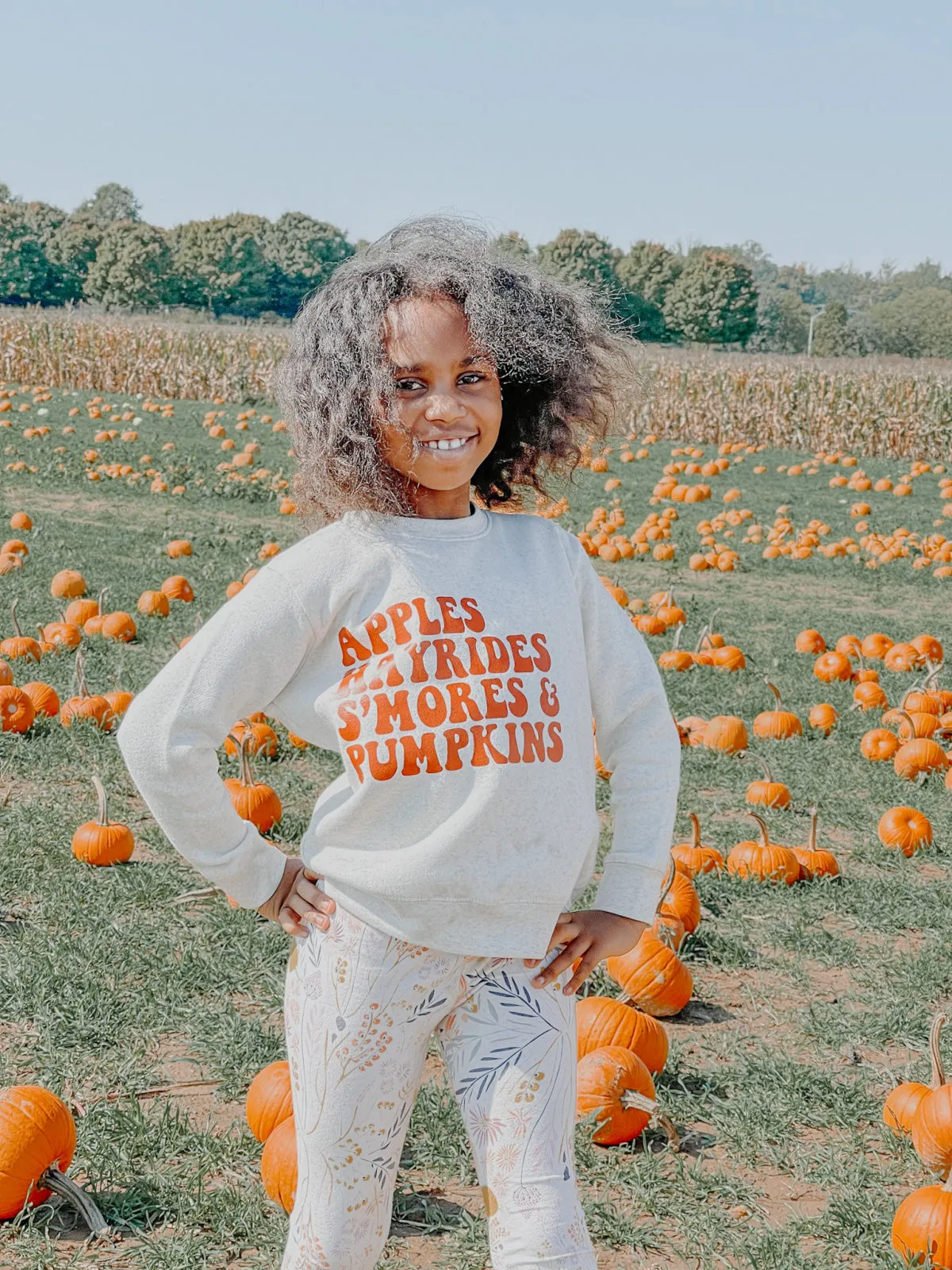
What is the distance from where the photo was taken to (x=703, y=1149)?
3.05 metres

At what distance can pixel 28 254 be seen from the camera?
99.9 metres

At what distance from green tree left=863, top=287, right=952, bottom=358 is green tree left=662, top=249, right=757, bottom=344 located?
11.3m

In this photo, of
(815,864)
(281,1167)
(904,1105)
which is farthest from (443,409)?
(815,864)

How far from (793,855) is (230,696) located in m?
3.11

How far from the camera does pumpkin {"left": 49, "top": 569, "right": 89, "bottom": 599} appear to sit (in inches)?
327

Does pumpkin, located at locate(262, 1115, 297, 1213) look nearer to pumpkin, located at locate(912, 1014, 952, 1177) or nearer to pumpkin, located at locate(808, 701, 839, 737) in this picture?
pumpkin, located at locate(912, 1014, 952, 1177)

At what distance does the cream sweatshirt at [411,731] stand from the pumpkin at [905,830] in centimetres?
316

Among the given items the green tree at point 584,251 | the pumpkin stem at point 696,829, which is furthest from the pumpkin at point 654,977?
the green tree at point 584,251

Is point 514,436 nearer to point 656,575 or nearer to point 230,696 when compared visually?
point 230,696

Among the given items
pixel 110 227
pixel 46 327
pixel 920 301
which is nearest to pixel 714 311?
pixel 920 301

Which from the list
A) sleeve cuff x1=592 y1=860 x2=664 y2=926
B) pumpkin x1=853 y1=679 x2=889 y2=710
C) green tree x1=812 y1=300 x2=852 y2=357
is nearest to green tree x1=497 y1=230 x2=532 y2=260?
sleeve cuff x1=592 y1=860 x2=664 y2=926

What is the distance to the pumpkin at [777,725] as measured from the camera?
636 cm

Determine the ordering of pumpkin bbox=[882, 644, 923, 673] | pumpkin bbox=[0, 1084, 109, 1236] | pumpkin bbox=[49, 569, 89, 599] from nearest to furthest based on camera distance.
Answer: pumpkin bbox=[0, 1084, 109, 1236]
pumpkin bbox=[882, 644, 923, 673]
pumpkin bbox=[49, 569, 89, 599]

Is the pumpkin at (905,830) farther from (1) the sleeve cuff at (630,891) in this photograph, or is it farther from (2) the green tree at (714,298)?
(2) the green tree at (714,298)
